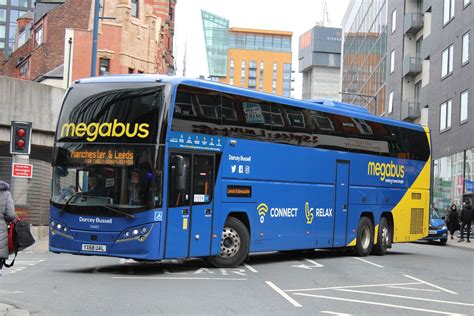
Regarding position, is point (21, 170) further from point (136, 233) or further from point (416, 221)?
point (416, 221)

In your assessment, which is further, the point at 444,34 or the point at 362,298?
the point at 444,34

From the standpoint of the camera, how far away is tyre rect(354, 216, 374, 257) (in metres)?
19.6

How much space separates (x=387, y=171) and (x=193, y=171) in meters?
8.23

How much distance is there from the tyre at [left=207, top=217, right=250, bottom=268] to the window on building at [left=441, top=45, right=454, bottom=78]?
29.8m

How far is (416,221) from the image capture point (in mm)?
22141

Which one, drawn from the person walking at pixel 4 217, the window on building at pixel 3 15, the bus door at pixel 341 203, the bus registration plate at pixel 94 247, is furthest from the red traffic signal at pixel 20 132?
the window on building at pixel 3 15

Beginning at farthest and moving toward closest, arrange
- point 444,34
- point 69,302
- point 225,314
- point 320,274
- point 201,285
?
point 444,34 < point 320,274 < point 201,285 < point 69,302 < point 225,314

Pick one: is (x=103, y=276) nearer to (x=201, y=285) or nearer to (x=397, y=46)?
(x=201, y=285)

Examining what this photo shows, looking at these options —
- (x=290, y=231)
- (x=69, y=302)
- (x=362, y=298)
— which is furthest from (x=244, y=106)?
(x=69, y=302)

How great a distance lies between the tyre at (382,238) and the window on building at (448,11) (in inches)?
960

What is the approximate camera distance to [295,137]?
16.7 m

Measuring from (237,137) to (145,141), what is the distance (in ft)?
8.23

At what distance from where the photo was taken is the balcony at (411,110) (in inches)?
1986

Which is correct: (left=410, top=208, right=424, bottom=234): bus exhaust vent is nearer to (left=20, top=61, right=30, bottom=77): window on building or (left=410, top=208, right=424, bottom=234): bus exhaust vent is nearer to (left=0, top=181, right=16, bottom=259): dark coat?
(left=0, top=181, right=16, bottom=259): dark coat
